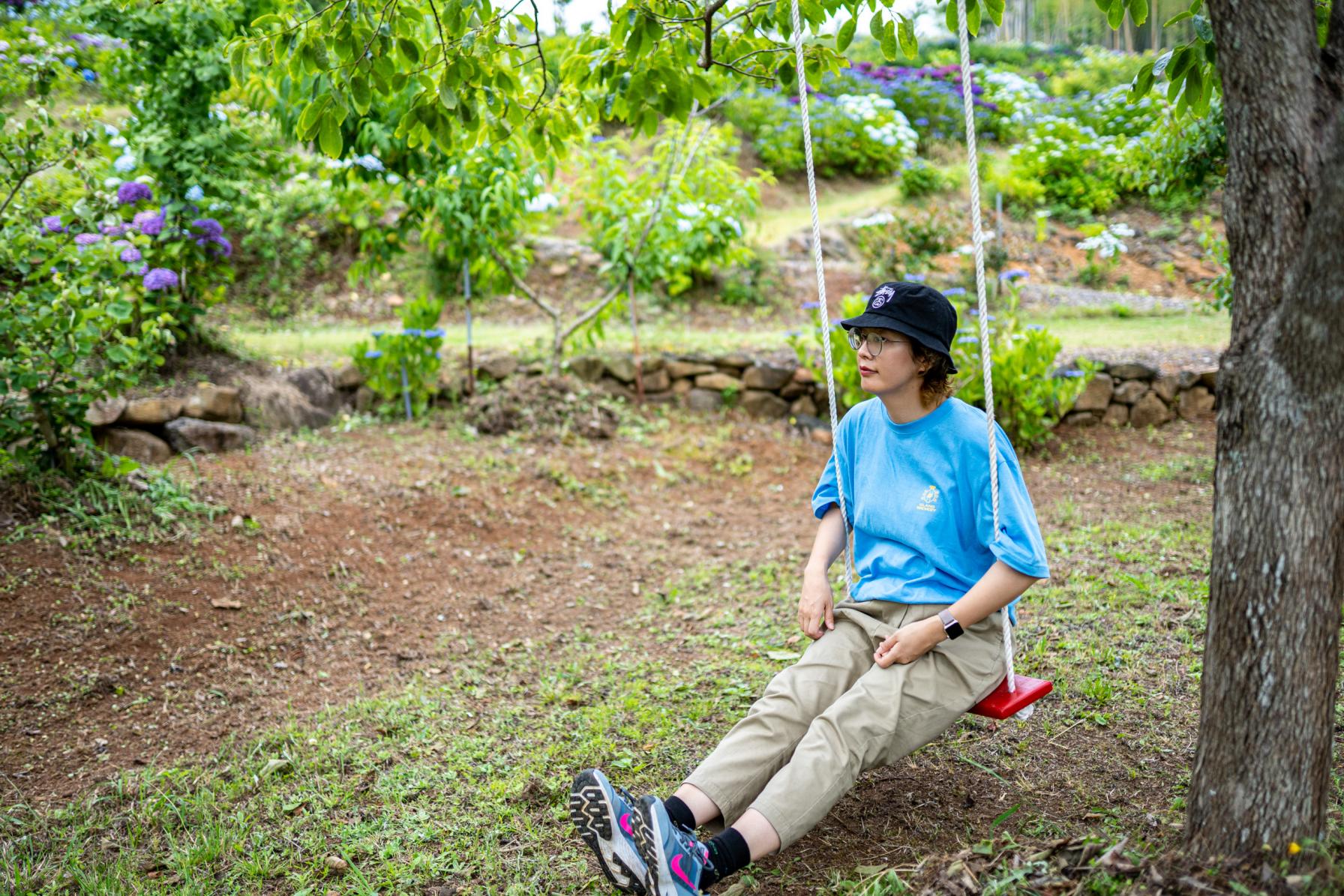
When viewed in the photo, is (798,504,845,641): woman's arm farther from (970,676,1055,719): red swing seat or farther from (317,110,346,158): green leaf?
(317,110,346,158): green leaf

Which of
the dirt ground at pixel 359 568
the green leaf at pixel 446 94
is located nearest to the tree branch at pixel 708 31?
the green leaf at pixel 446 94

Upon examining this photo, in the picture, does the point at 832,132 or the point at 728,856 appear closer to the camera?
the point at 728,856

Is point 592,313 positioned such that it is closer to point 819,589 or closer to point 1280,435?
point 819,589

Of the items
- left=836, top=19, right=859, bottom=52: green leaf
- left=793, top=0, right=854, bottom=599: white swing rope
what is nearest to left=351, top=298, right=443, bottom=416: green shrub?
left=836, top=19, right=859, bottom=52: green leaf

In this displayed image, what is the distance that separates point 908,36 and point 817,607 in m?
1.85

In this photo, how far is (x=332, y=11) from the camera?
2533 millimetres

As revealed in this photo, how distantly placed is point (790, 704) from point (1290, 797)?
101 cm

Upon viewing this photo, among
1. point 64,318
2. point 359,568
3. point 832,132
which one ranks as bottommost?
point 359,568

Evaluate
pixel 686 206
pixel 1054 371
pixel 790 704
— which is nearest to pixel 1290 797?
pixel 790 704

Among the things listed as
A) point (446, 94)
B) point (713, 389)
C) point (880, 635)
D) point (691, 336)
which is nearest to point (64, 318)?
point (446, 94)

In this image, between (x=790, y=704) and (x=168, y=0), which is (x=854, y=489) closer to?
(x=790, y=704)

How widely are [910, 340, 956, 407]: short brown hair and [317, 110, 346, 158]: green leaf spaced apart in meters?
1.60

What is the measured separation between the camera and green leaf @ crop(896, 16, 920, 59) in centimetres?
301

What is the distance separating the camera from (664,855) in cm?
198
